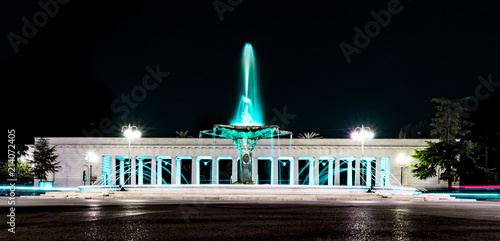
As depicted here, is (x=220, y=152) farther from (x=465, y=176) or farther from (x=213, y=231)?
(x=213, y=231)

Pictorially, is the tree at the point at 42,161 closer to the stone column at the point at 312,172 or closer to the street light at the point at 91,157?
the street light at the point at 91,157

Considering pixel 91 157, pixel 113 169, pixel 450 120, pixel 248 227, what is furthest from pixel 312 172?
pixel 248 227

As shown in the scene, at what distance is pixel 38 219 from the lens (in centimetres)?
1552

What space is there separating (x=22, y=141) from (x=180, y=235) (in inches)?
2408

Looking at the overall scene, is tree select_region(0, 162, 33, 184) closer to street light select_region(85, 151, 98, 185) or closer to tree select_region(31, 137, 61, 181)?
tree select_region(31, 137, 61, 181)

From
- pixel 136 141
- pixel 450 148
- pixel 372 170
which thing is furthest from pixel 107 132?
pixel 450 148

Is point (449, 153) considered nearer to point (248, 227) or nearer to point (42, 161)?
point (248, 227)

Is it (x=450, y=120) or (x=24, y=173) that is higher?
(x=450, y=120)

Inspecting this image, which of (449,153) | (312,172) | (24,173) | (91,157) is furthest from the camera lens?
(312,172)

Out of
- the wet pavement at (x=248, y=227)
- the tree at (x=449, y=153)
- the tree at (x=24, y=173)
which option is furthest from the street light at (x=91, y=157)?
the wet pavement at (x=248, y=227)

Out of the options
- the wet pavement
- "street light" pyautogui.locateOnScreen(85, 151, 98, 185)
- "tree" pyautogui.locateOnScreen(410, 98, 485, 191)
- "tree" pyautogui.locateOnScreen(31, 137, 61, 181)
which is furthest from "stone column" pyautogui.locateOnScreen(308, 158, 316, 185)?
the wet pavement

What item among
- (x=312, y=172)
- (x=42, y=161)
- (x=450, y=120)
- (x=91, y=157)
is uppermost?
(x=450, y=120)

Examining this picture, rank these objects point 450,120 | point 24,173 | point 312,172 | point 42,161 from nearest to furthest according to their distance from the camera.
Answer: point 450,120 → point 42,161 → point 24,173 → point 312,172

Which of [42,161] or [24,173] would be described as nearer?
[42,161]
